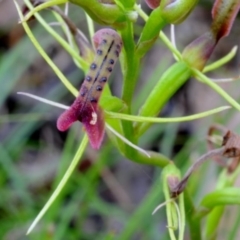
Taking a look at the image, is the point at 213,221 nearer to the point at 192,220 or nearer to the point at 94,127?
the point at 192,220

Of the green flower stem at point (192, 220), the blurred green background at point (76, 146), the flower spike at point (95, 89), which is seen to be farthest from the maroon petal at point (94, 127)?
the blurred green background at point (76, 146)

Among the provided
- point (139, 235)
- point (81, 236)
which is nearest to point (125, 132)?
point (81, 236)

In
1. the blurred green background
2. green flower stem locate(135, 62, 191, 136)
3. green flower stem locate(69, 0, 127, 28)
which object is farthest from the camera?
the blurred green background

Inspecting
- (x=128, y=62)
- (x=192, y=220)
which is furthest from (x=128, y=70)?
(x=192, y=220)

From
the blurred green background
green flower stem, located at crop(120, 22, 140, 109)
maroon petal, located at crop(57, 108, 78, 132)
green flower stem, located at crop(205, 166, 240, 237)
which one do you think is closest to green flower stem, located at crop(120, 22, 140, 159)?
green flower stem, located at crop(120, 22, 140, 109)

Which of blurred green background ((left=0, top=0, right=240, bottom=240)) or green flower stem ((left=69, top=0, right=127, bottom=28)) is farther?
blurred green background ((left=0, top=0, right=240, bottom=240))

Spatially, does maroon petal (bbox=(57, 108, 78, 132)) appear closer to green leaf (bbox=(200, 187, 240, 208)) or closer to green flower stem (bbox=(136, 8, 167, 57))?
green flower stem (bbox=(136, 8, 167, 57))
